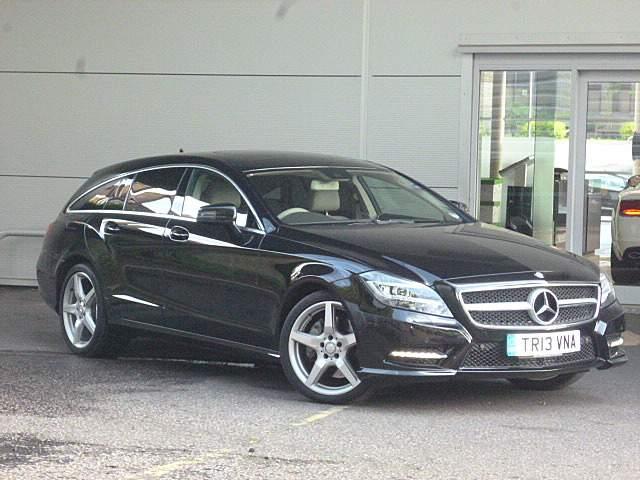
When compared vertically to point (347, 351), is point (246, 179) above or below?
Result: above

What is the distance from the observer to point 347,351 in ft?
24.1

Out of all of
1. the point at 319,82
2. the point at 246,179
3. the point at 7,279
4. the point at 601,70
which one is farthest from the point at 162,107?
the point at 246,179

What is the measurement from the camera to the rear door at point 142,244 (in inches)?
339

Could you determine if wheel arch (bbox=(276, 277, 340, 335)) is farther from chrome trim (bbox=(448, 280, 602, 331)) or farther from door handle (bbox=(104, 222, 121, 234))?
door handle (bbox=(104, 222, 121, 234))

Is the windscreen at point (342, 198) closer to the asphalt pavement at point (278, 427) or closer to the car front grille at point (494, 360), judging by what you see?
the asphalt pavement at point (278, 427)

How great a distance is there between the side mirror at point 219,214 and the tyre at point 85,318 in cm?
135

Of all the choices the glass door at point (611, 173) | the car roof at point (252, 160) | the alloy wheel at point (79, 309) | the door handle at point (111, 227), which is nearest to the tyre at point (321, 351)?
the car roof at point (252, 160)

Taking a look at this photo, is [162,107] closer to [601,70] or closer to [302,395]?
[601,70]

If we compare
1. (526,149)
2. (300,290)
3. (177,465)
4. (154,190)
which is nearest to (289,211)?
(300,290)

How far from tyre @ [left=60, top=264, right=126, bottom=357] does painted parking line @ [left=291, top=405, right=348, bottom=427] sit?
7.70 feet

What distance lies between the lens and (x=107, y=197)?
9461mm

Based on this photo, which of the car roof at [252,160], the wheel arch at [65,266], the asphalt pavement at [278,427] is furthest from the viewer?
the wheel arch at [65,266]

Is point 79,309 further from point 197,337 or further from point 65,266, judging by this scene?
point 197,337

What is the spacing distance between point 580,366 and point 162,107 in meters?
7.25
